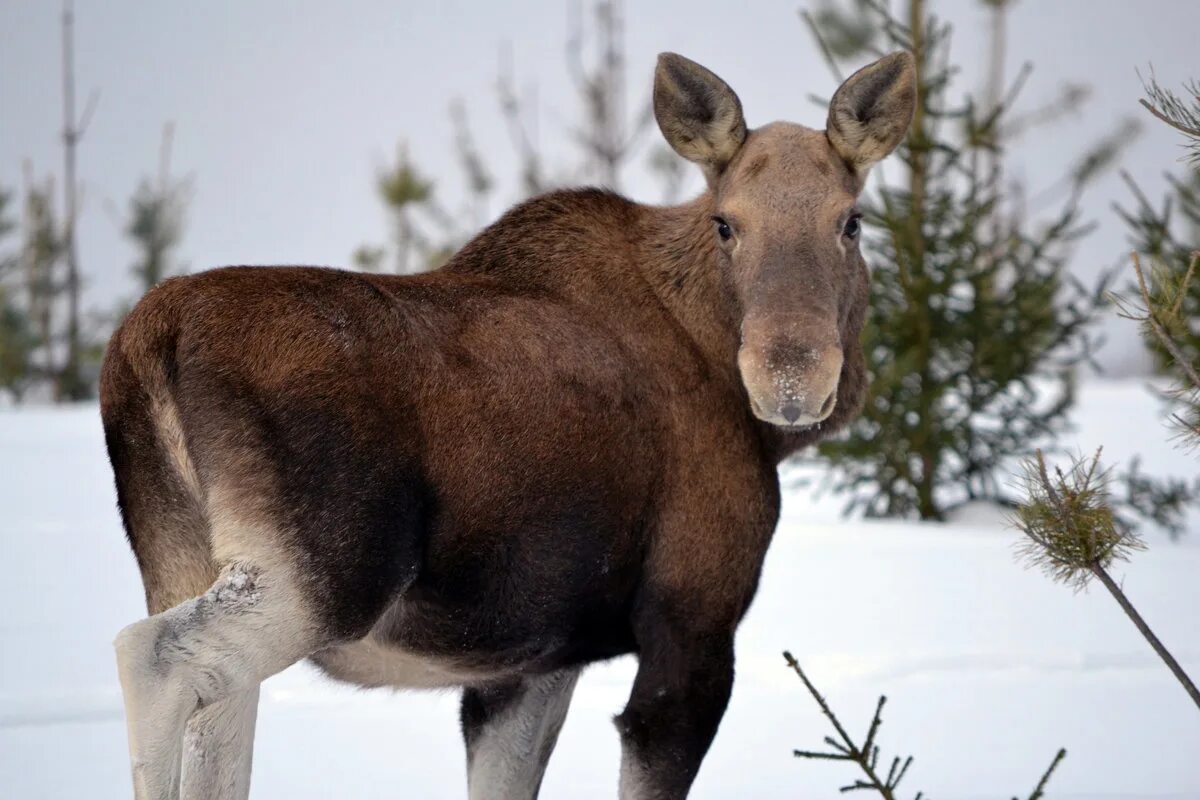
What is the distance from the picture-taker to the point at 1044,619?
8.80 m

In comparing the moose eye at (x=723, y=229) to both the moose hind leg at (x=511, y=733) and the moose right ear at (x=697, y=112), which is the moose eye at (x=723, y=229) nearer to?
the moose right ear at (x=697, y=112)

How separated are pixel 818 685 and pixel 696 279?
3539 millimetres

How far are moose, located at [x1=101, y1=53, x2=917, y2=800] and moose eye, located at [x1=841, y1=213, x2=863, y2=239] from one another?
11mm

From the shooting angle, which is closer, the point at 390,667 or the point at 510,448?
the point at 510,448

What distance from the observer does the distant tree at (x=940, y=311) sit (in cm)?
1170

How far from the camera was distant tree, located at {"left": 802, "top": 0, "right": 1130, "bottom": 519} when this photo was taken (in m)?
11.7

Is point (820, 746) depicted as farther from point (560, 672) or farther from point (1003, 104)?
point (1003, 104)

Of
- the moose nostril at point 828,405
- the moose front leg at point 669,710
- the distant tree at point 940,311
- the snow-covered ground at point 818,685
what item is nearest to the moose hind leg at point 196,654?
the snow-covered ground at point 818,685

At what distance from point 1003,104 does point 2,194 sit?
22.1 m

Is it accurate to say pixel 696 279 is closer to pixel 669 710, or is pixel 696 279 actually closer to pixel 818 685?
pixel 669 710

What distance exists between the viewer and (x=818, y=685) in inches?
291

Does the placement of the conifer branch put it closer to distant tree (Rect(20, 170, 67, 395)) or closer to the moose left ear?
the moose left ear

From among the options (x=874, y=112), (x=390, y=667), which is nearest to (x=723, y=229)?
(x=874, y=112)

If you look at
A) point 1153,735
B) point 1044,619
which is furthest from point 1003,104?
point 1153,735
